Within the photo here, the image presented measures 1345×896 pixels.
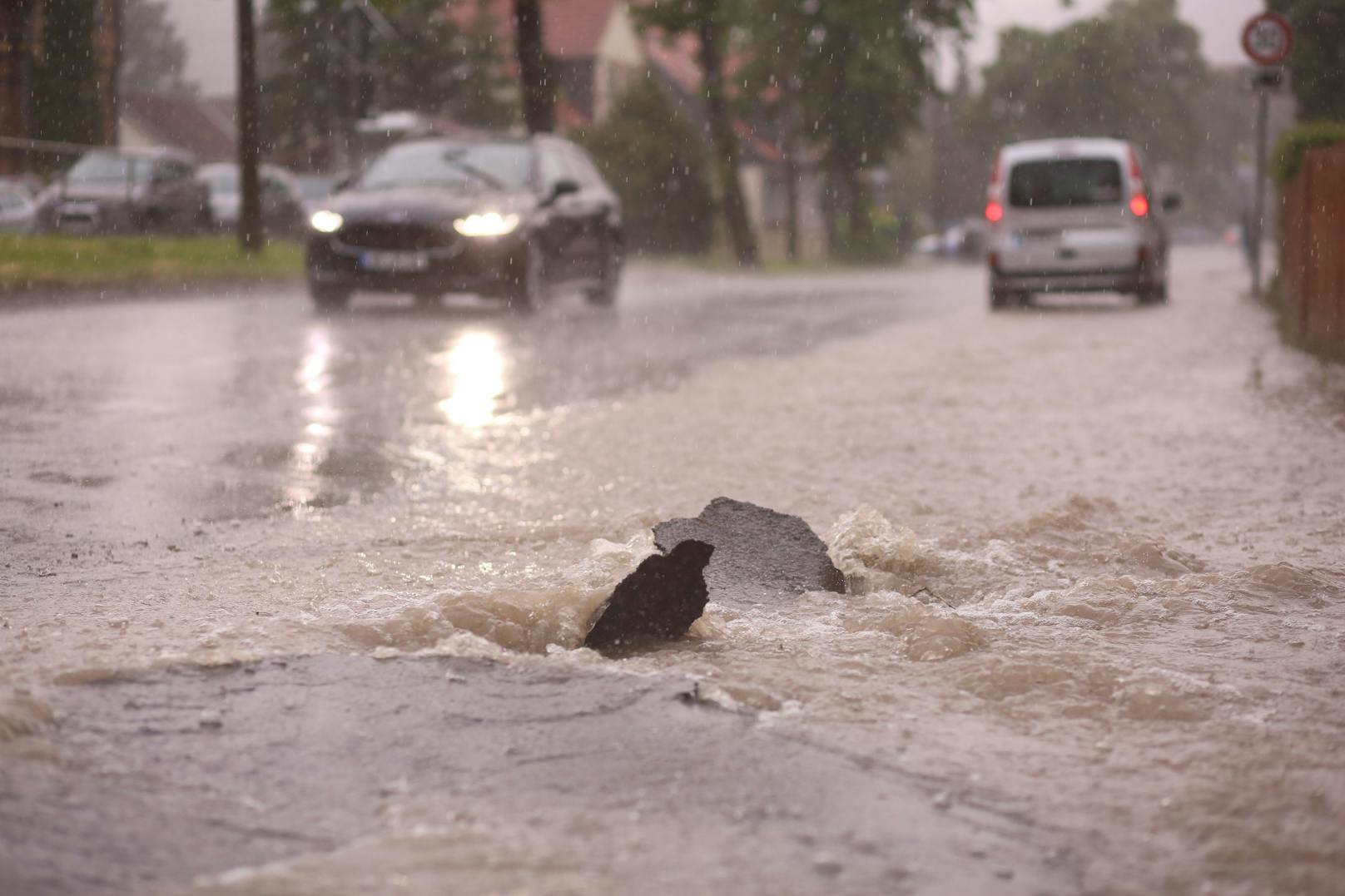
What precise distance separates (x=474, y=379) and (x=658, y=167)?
3451 centimetres

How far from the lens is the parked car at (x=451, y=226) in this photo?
17.7 metres

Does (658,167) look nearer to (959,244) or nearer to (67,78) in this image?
(67,78)

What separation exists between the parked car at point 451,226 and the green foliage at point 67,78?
2999cm

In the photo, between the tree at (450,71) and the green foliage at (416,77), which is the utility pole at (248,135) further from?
the tree at (450,71)

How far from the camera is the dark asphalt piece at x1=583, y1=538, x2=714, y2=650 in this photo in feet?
15.6

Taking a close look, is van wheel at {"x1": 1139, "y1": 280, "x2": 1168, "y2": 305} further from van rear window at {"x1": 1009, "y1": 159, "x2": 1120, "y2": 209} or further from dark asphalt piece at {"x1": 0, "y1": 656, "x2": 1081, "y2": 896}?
dark asphalt piece at {"x1": 0, "y1": 656, "x2": 1081, "y2": 896}

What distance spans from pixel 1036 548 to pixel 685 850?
131 inches

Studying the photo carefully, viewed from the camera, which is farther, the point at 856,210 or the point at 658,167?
the point at 856,210

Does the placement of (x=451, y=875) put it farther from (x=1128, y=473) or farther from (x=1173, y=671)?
(x=1128, y=473)

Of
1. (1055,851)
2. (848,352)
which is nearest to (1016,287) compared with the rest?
(848,352)

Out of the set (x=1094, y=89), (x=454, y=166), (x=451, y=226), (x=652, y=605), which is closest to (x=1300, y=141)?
(x=451, y=226)

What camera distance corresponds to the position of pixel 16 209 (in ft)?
96.3

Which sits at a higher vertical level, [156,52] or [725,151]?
[156,52]

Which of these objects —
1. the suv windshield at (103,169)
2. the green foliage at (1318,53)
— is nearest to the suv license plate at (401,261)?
the suv windshield at (103,169)
